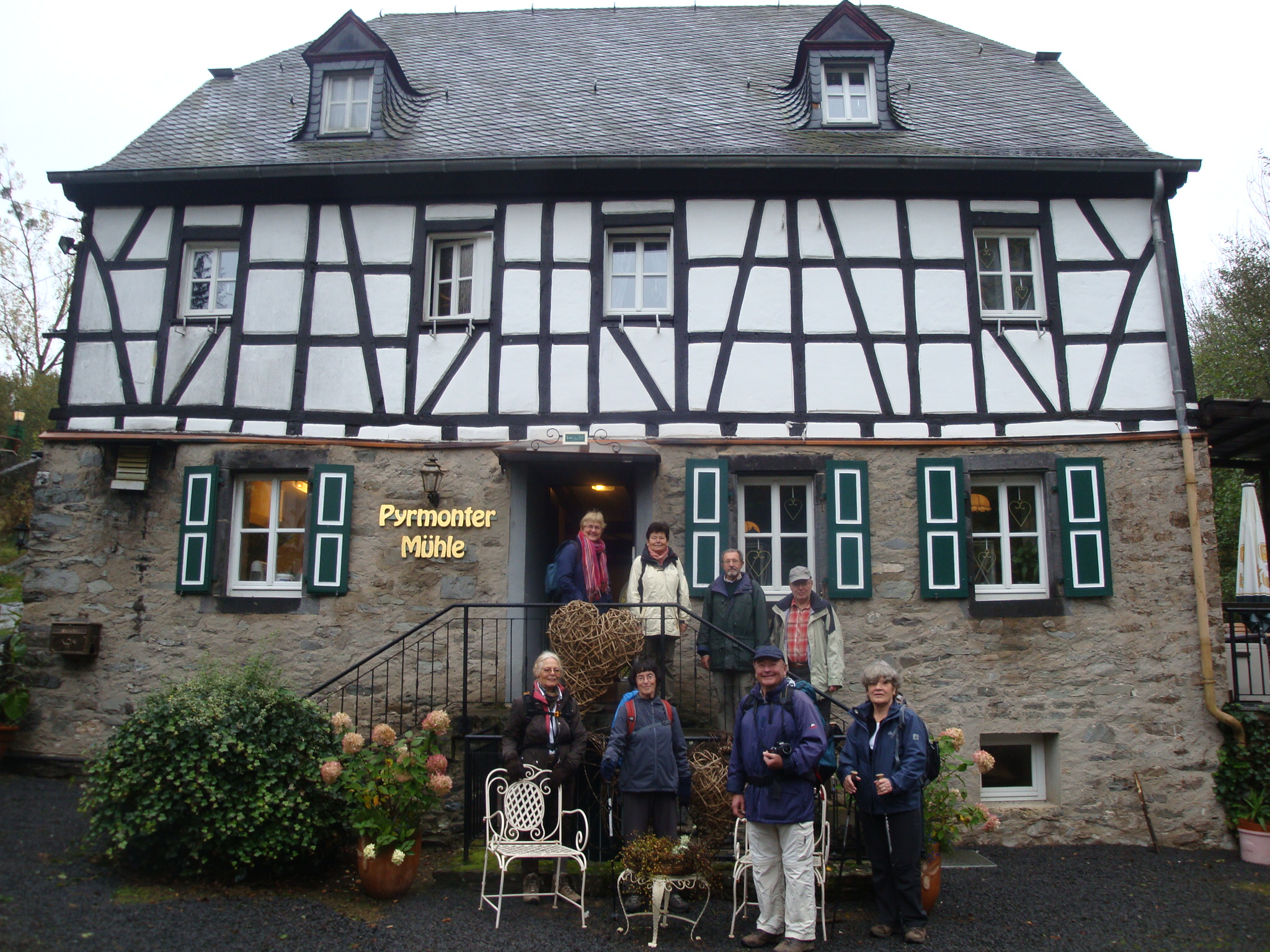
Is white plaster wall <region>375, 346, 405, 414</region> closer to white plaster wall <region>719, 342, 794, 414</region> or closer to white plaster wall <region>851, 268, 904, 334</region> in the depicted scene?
white plaster wall <region>719, 342, 794, 414</region>

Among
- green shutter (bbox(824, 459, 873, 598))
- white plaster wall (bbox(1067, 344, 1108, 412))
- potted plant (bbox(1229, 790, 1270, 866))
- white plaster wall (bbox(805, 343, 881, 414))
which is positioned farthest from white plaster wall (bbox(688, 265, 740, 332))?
potted plant (bbox(1229, 790, 1270, 866))

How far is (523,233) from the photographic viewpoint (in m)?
8.41

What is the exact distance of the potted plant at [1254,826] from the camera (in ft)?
23.1

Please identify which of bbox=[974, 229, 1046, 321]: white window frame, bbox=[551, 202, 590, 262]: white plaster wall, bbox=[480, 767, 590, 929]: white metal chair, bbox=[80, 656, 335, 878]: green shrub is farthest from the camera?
→ bbox=[551, 202, 590, 262]: white plaster wall

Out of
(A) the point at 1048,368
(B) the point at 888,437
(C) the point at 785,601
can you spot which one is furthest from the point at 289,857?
(A) the point at 1048,368

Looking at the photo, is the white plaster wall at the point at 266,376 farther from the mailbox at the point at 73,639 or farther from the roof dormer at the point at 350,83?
the roof dormer at the point at 350,83

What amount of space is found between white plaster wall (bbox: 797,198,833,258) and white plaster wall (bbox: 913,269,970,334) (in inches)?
35.9

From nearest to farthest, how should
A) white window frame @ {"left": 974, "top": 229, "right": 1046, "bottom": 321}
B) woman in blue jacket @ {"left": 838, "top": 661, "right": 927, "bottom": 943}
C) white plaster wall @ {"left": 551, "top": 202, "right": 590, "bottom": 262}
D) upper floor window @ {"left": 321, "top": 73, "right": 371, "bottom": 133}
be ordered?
1. woman in blue jacket @ {"left": 838, "top": 661, "right": 927, "bottom": 943}
2. white window frame @ {"left": 974, "top": 229, "right": 1046, "bottom": 321}
3. white plaster wall @ {"left": 551, "top": 202, "right": 590, "bottom": 262}
4. upper floor window @ {"left": 321, "top": 73, "right": 371, "bottom": 133}

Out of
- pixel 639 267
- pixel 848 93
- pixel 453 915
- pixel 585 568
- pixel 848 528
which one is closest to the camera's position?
pixel 453 915

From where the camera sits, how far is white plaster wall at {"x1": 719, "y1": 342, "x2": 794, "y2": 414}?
808 cm

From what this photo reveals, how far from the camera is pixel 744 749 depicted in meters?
5.08

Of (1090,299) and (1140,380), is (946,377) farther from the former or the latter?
(1140,380)

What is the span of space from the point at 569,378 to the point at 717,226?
79.4 inches

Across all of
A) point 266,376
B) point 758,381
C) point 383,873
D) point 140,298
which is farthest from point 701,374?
point 140,298
